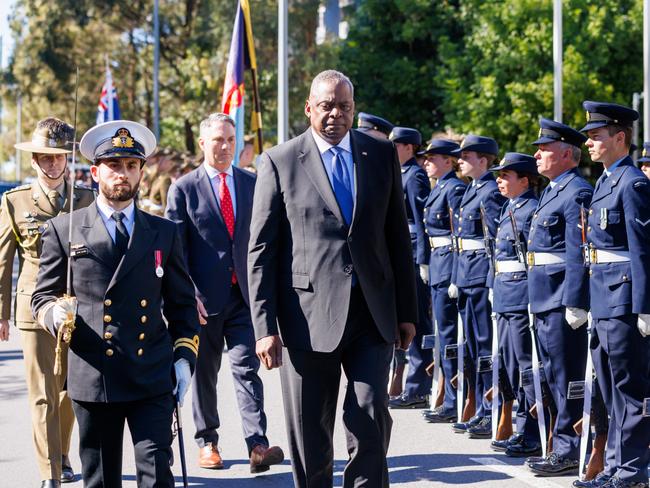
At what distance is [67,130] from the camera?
7031mm

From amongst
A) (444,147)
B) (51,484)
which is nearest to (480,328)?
(444,147)

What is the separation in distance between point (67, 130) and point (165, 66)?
33.9m

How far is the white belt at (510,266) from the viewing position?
312 inches

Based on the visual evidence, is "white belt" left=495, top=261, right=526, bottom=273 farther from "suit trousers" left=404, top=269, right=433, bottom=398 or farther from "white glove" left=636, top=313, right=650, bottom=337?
"suit trousers" left=404, top=269, right=433, bottom=398

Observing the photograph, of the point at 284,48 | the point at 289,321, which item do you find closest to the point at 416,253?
the point at 289,321

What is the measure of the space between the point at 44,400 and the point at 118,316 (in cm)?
197

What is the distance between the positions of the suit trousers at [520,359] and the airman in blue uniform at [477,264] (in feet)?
1.79

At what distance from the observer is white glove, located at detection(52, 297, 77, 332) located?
4.83 metres

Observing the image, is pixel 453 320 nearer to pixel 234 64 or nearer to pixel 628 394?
pixel 628 394

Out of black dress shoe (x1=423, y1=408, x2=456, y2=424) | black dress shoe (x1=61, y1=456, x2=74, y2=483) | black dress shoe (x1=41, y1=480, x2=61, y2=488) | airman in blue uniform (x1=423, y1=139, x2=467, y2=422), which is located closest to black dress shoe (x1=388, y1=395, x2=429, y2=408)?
airman in blue uniform (x1=423, y1=139, x2=467, y2=422)

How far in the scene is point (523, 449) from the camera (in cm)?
788

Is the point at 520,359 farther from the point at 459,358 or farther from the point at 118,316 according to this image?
the point at 118,316

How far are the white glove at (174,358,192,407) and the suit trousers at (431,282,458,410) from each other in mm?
4318

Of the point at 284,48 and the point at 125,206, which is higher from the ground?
the point at 284,48
